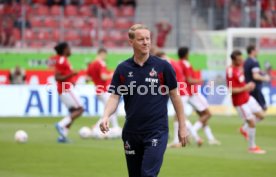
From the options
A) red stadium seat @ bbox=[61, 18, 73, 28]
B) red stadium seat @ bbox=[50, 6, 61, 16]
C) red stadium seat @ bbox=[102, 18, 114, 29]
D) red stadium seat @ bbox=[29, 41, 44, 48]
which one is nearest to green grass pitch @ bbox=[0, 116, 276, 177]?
red stadium seat @ bbox=[29, 41, 44, 48]

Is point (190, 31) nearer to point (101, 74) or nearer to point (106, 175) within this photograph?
point (101, 74)

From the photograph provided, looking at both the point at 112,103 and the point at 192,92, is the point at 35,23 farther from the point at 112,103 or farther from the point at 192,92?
the point at 112,103

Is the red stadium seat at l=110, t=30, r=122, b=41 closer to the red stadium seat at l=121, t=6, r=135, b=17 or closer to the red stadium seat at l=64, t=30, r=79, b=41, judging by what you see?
the red stadium seat at l=121, t=6, r=135, b=17

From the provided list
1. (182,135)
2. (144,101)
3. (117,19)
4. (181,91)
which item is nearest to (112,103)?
(144,101)

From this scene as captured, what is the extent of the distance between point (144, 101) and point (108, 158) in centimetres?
711

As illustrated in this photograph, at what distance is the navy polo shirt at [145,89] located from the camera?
9.19 meters

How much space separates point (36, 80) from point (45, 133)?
12.6 meters

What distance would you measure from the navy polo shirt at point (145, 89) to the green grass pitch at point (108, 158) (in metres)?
4.36

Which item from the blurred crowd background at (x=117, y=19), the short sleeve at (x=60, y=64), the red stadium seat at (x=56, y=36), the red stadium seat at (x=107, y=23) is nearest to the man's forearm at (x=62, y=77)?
the short sleeve at (x=60, y=64)

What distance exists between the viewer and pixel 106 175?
44.2 feet

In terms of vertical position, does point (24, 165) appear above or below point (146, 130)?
below

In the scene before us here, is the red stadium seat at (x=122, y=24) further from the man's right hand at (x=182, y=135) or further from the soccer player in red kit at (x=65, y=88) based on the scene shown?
the man's right hand at (x=182, y=135)

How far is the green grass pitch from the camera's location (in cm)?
1387

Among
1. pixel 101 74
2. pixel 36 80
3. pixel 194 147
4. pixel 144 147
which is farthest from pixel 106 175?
pixel 36 80
